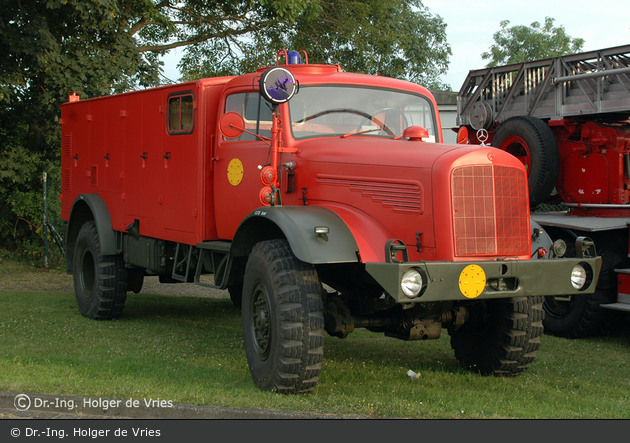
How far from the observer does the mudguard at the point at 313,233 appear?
4914 mm

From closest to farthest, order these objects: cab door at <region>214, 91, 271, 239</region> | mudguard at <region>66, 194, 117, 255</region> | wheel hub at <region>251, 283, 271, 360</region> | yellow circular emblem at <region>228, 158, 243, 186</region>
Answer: wheel hub at <region>251, 283, 271, 360</region> → cab door at <region>214, 91, 271, 239</region> → yellow circular emblem at <region>228, 158, 243, 186</region> → mudguard at <region>66, 194, 117, 255</region>

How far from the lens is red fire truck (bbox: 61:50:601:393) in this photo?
193 inches

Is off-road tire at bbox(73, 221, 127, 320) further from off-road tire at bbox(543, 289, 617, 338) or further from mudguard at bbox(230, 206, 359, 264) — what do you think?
off-road tire at bbox(543, 289, 617, 338)

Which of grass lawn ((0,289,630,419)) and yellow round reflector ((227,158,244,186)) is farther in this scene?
yellow round reflector ((227,158,244,186))

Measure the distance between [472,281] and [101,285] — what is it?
18.1ft

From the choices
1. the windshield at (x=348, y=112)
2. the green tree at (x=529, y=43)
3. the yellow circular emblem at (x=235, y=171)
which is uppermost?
the green tree at (x=529, y=43)

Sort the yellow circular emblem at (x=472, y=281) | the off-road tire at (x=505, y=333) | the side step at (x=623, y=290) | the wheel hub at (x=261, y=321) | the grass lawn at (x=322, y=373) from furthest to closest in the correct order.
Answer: the side step at (x=623, y=290), the off-road tire at (x=505, y=333), the wheel hub at (x=261, y=321), the grass lawn at (x=322, y=373), the yellow circular emblem at (x=472, y=281)

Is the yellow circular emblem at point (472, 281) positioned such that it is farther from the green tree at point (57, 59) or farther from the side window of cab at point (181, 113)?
the green tree at point (57, 59)

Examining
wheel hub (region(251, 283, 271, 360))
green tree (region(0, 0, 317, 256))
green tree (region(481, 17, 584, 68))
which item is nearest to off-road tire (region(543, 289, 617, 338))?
wheel hub (region(251, 283, 271, 360))

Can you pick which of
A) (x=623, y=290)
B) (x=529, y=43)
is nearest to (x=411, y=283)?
(x=623, y=290)

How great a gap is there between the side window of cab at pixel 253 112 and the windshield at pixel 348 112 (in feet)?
1.09

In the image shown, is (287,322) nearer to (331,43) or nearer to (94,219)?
(94,219)

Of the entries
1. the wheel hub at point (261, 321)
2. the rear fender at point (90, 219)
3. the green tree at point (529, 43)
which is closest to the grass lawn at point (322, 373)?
the wheel hub at point (261, 321)

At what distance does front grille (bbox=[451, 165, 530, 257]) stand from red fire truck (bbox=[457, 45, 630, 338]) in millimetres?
2956
